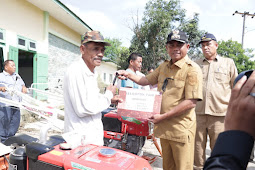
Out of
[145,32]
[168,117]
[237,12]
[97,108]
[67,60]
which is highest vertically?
[237,12]

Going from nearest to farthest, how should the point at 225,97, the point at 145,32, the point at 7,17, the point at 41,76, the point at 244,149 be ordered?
the point at 244,149, the point at 225,97, the point at 7,17, the point at 41,76, the point at 145,32

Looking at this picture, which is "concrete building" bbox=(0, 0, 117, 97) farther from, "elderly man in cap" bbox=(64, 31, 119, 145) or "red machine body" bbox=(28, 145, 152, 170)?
"red machine body" bbox=(28, 145, 152, 170)

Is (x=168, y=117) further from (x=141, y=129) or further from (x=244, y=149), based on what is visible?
(x=244, y=149)

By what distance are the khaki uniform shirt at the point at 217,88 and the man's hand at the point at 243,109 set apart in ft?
7.74

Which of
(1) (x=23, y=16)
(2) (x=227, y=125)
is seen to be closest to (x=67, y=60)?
(1) (x=23, y=16)

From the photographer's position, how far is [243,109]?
57 centimetres

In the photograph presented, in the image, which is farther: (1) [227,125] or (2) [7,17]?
(2) [7,17]

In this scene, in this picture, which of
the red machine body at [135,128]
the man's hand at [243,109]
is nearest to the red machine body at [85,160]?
the man's hand at [243,109]

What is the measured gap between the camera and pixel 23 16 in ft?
22.4

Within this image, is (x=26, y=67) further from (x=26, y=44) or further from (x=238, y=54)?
(x=238, y=54)

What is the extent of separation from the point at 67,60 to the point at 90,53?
9.22 m

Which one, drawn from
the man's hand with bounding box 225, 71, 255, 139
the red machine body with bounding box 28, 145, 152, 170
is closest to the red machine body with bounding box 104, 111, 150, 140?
the red machine body with bounding box 28, 145, 152, 170

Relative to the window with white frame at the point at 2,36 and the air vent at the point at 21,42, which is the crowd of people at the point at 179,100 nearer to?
the window with white frame at the point at 2,36

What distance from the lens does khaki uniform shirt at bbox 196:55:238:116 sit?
2785 millimetres
